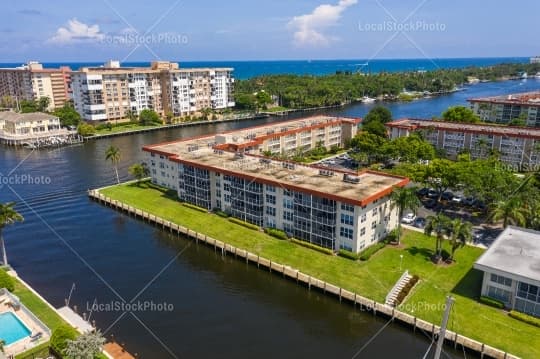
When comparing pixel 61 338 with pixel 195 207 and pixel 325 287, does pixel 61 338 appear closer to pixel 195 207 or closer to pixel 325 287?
pixel 325 287

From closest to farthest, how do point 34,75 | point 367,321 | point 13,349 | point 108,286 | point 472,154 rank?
point 13,349, point 367,321, point 108,286, point 472,154, point 34,75

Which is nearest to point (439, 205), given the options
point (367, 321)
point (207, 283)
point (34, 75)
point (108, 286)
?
point (367, 321)

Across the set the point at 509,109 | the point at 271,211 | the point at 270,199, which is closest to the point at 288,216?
the point at 271,211

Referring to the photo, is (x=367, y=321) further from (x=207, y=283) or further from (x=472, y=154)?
(x=472, y=154)

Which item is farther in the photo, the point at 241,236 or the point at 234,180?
the point at 234,180

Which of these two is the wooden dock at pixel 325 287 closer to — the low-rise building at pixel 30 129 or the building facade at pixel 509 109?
the low-rise building at pixel 30 129

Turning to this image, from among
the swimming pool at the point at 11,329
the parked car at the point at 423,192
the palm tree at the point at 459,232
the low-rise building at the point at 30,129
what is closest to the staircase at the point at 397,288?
the palm tree at the point at 459,232
